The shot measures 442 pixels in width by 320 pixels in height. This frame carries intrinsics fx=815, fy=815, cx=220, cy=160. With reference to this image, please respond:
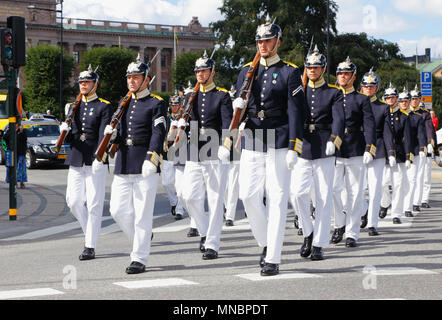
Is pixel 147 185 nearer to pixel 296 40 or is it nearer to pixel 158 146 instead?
pixel 158 146

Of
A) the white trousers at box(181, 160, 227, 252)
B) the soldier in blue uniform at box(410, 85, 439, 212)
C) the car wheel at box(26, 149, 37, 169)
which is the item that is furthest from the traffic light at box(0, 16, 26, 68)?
the car wheel at box(26, 149, 37, 169)

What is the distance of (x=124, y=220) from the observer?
27.3ft

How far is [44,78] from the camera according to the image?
7675 cm

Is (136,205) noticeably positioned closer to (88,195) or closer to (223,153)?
(223,153)

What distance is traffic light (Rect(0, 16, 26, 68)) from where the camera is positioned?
42.2 feet

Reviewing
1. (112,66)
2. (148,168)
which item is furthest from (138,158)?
(112,66)

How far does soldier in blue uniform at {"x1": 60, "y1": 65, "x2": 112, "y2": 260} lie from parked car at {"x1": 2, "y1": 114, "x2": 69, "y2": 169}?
57.3 ft

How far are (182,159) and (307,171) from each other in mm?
3461

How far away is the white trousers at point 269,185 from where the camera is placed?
768 centimetres

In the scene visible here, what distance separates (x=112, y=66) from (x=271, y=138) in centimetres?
7963

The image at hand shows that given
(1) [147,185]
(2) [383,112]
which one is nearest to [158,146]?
(1) [147,185]

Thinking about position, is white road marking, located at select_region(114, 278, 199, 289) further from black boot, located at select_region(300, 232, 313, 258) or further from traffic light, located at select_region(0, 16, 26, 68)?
traffic light, located at select_region(0, 16, 26, 68)

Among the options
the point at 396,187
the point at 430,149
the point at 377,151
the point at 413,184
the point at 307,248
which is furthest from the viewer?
the point at 430,149

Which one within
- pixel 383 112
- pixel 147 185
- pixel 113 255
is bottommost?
pixel 113 255
